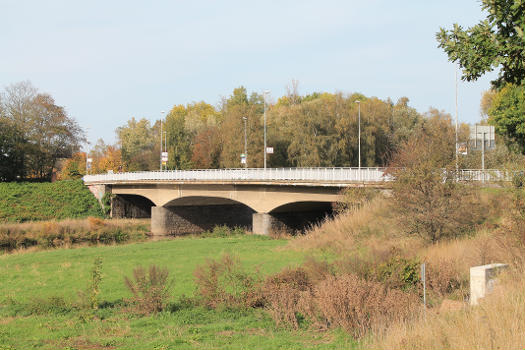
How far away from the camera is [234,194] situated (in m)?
41.4

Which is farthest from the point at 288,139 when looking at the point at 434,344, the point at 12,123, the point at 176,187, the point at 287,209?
the point at 434,344

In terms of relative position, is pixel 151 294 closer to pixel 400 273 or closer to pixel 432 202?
pixel 400 273

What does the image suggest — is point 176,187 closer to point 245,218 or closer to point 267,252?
point 245,218

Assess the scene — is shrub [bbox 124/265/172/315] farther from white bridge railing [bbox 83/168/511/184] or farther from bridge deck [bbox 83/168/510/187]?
bridge deck [bbox 83/168/510/187]

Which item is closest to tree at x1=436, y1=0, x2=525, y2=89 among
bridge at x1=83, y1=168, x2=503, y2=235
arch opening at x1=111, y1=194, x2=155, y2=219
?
bridge at x1=83, y1=168, x2=503, y2=235

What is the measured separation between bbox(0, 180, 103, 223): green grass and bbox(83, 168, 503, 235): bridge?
6.24 ft

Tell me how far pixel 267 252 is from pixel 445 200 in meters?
9.39

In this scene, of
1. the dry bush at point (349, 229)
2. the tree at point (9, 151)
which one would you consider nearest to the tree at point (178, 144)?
the tree at point (9, 151)

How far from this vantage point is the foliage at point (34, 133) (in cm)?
6625

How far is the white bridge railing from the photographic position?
24355 millimetres

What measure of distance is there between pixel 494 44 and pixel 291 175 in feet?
83.0

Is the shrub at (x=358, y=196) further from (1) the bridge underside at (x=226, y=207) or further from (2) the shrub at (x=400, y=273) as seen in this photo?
(2) the shrub at (x=400, y=273)

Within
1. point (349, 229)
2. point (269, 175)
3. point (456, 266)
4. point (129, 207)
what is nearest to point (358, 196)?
point (349, 229)

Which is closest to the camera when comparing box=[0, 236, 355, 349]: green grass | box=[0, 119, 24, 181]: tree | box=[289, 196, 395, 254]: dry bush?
box=[0, 236, 355, 349]: green grass
